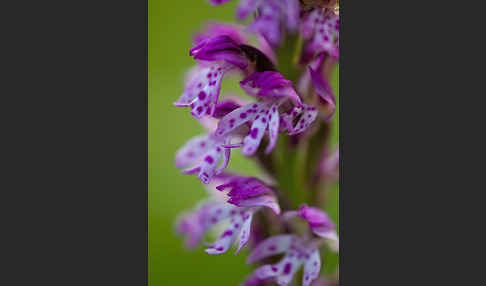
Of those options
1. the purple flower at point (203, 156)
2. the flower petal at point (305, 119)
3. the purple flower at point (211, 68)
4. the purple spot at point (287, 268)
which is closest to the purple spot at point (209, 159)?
the purple flower at point (203, 156)

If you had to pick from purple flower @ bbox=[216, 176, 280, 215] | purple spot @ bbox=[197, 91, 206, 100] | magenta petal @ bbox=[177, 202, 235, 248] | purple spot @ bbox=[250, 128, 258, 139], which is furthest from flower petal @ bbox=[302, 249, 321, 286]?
purple spot @ bbox=[197, 91, 206, 100]

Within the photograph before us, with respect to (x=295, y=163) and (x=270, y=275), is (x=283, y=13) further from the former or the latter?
(x=270, y=275)

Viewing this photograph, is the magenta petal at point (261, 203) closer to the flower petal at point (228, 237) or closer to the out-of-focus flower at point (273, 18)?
the flower petal at point (228, 237)

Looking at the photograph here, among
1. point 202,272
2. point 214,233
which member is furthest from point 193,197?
point 202,272

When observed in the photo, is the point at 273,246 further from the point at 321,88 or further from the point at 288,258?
the point at 321,88

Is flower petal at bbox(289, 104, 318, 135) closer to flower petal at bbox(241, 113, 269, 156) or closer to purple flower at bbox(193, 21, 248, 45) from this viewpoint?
flower petal at bbox(241, 113, 269, 156)

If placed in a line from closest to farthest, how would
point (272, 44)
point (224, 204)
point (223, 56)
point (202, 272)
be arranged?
point (223, 56)
point (272, 44)
point (224, 204)
point (202, 272)
